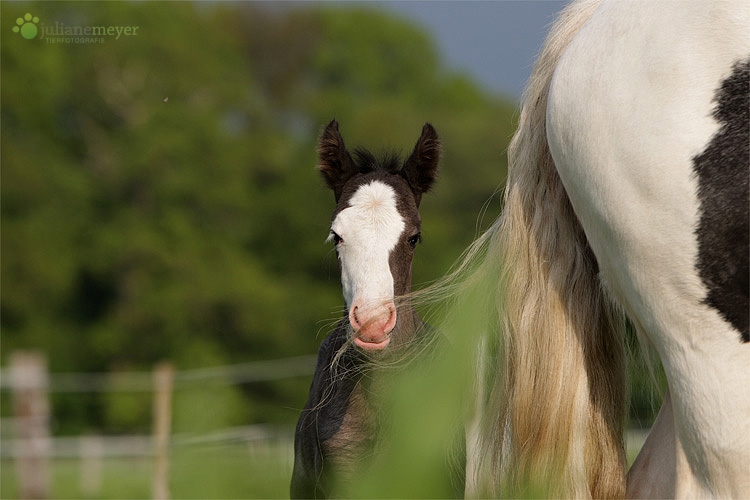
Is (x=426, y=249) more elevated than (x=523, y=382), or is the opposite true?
(x=426, y=249)

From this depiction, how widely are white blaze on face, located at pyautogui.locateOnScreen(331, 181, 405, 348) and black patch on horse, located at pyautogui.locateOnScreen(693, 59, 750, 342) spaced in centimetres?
144

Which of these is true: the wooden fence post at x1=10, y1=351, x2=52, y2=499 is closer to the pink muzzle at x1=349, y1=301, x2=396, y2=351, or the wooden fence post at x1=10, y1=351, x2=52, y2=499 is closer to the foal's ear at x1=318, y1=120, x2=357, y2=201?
the foal's ear at x1=318, y1=120, x2=357, y2=201

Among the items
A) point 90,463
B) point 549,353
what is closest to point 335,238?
point 549,353

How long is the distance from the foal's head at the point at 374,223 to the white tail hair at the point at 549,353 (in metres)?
0.68

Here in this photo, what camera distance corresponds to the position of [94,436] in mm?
21125

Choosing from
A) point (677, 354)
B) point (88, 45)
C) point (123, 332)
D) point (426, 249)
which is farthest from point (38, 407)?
point (88, 45)

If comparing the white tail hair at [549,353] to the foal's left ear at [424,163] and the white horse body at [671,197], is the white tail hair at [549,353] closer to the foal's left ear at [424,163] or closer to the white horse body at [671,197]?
the white horse body at [671,197]

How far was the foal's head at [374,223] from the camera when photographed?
3.09 metres

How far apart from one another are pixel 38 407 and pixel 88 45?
20093 mm

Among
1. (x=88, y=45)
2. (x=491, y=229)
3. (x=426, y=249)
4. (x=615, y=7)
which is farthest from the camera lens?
(x=88, y=45)

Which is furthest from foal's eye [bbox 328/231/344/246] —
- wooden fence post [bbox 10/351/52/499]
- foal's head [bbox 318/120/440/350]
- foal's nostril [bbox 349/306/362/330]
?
wooden fence post [bbox 10/351/52/499]

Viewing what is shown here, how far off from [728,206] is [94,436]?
2106 centimetres

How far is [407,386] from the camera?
48.4 inches

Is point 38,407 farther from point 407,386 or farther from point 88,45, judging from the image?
point 88,45
